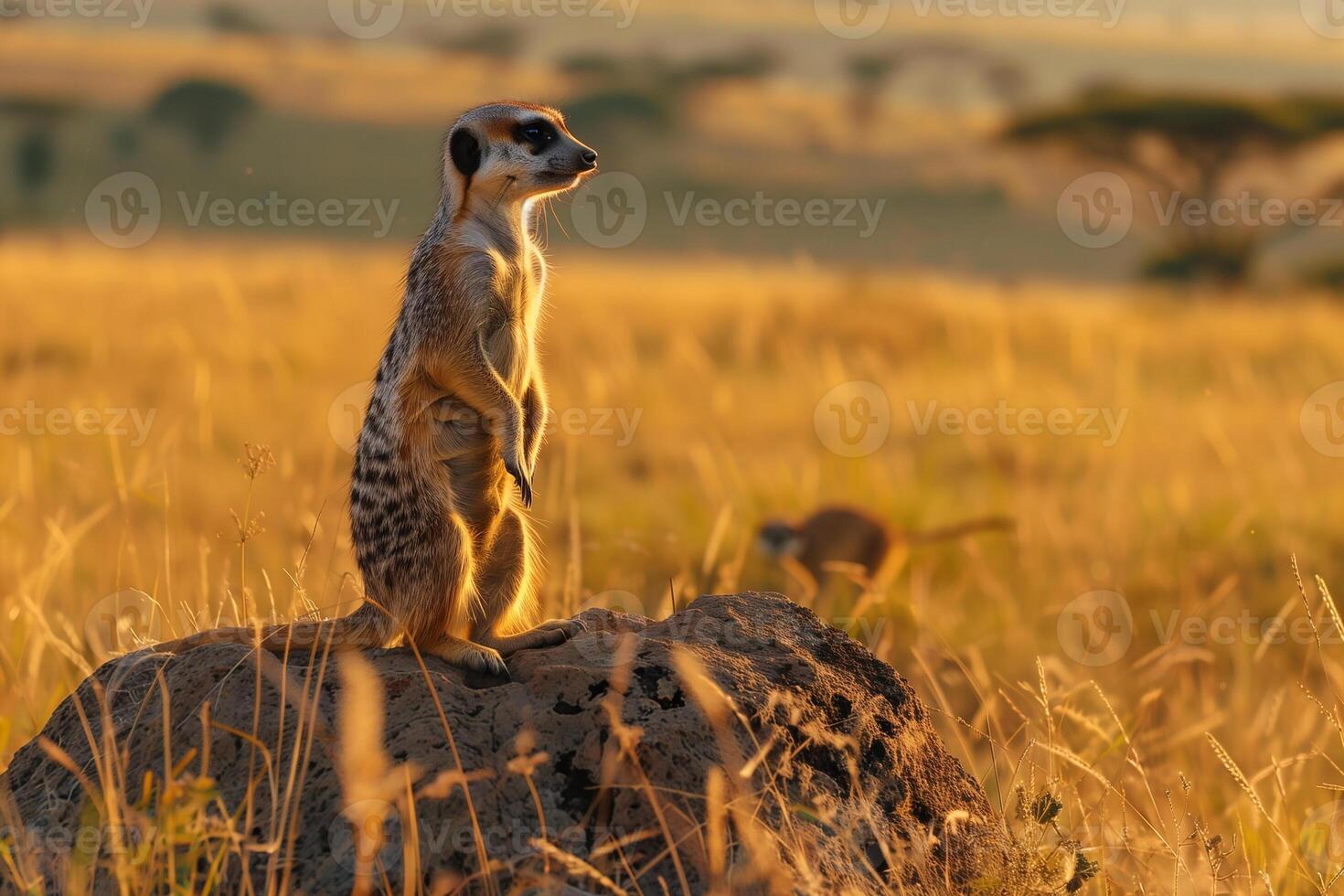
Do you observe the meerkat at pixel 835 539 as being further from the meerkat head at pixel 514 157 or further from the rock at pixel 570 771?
the rock at pixel 570 771

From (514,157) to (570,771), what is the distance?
1.84 meters

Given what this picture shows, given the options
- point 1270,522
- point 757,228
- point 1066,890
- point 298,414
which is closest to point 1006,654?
point 1270,522

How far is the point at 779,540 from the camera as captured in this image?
7.72 m

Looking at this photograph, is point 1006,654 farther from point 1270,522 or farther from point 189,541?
point 189,541

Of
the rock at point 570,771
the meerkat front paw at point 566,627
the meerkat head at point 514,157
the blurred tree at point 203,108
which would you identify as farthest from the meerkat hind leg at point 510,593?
the blurred tree at point 203,108

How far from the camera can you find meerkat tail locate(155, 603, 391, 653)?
337 cm

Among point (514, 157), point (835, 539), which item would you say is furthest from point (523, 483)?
point (835, 539)

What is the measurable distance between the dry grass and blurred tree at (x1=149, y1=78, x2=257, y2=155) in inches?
1002

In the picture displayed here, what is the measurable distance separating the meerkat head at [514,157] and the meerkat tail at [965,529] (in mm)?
4940

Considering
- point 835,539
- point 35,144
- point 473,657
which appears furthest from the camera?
point 35,144

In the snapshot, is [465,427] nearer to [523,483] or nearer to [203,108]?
[523,483]

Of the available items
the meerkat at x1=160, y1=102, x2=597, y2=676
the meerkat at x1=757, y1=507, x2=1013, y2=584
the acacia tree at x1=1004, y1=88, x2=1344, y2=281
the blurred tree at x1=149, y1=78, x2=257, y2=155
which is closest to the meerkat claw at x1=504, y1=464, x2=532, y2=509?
the meerkat at x1=160, y1=102, x2=597, y2=676

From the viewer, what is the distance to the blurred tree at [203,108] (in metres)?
42.4

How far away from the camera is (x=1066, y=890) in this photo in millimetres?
3094
